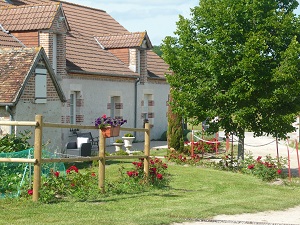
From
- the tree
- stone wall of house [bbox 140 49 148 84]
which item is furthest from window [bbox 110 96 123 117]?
the tree

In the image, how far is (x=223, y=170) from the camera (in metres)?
20.5

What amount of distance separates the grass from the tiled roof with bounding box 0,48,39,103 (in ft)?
12.8

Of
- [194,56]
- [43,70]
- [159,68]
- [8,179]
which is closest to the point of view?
[8,179]

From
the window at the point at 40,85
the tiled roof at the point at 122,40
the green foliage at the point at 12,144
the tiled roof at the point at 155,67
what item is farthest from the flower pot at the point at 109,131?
the tiled roof at the point at 155,67

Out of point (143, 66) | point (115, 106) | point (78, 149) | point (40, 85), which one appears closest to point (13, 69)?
point (40, 85)

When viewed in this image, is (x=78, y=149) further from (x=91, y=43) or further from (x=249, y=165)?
(x=91, y=43)

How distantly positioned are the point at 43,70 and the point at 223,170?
20.5ft

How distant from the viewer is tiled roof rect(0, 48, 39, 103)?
18312 millimetres

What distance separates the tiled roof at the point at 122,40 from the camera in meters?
30.7

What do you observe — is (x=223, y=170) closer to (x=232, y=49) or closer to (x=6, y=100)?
(x=232, y=49)

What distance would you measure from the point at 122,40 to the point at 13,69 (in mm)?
12585

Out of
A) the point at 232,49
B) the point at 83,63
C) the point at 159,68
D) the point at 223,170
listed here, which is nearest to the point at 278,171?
the point at 223,170

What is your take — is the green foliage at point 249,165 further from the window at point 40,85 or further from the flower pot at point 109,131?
the flower pot at point 109,131

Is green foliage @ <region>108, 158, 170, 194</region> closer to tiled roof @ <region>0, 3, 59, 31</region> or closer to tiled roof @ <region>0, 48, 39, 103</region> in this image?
tiled roof @ <region>0, 48, 39, 103</region>
